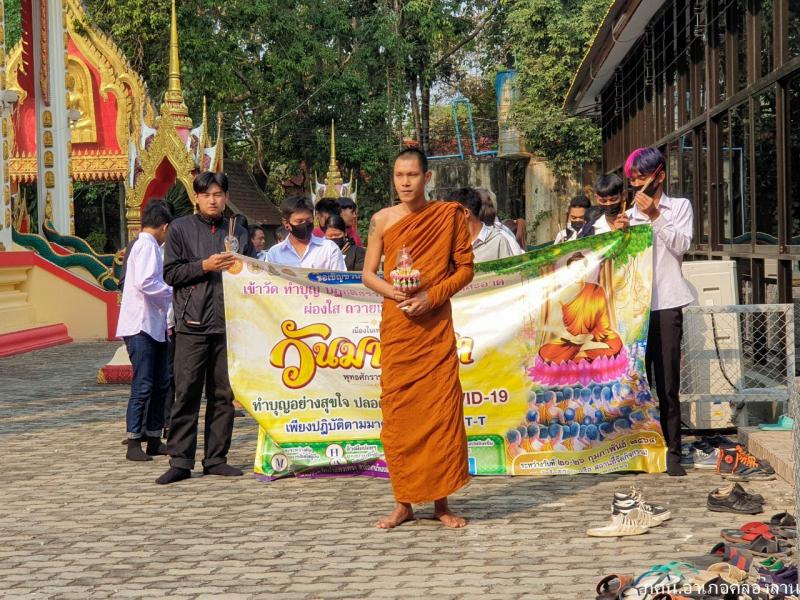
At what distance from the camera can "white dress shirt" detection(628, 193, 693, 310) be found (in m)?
7.66

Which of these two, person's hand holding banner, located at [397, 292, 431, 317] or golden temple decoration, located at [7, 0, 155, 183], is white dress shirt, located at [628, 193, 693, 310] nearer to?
person's hand holding banner, located at [397, 292, 431, 317]

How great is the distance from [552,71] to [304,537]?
36.1 m

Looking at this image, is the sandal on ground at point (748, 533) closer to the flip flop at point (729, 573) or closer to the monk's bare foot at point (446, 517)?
the flip flop at point (729, 573)

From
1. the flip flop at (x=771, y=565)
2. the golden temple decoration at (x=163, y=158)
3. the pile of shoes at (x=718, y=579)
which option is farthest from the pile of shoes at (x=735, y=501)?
the golden temple decoration at (x=163, y=158)

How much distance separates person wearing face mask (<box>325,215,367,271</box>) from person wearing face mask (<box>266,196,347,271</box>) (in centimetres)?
117

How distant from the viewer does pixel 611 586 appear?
186 inches

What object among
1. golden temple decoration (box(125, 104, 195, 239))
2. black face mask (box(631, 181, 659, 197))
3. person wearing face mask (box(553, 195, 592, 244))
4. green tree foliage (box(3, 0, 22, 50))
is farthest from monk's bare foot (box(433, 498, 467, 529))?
green tree foliage (box(3, 0, 22, 50))

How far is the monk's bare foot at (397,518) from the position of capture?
630 cm

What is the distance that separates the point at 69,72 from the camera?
27312 mm

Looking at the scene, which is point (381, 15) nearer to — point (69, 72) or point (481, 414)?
point (69, 72)

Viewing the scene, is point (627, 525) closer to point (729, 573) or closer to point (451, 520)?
point (451, 520)

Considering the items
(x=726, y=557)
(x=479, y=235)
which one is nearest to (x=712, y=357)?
(x=479, y=235)

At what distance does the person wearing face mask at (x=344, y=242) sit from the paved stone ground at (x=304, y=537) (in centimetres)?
231

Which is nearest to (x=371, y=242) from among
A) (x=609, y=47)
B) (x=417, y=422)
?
(x=417, y=422)
